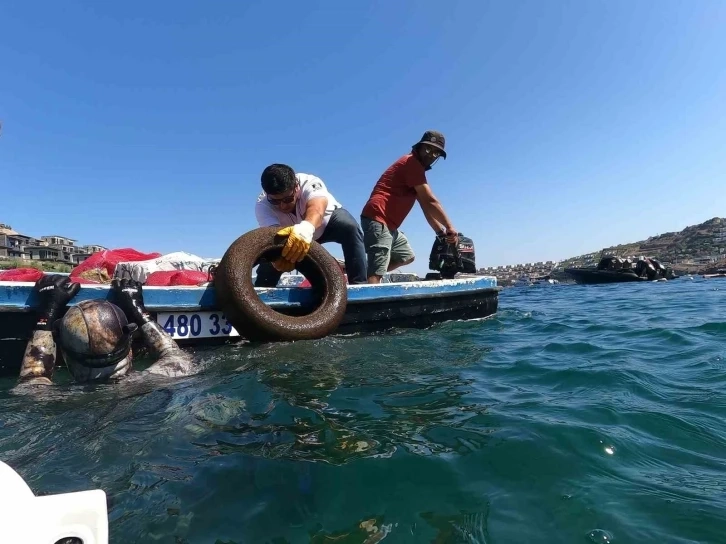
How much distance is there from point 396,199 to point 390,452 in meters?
4.67

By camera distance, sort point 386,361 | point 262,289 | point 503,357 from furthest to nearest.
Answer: point 262,289, point 503,357, point 386,361

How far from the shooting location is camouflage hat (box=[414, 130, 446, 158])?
6.11 m

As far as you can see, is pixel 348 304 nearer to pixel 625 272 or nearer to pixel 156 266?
pixel 156 266

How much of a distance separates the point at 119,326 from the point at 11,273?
2246mm

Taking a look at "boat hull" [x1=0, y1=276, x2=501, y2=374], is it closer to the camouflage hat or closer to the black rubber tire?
the black rubber tire

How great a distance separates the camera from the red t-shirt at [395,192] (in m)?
6.20

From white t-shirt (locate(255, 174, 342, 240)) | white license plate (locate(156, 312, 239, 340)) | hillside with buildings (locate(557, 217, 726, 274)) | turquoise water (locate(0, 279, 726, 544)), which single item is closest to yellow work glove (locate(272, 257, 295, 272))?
white t-shirt (locate(255, 174, 342, 240))

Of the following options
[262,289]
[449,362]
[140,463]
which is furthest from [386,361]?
[140,463]

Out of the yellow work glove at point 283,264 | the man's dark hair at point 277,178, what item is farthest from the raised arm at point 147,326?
the man's dark hair at point 277,178

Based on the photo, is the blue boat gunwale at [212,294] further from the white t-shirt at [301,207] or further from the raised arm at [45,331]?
the white t-shirt at [301,207]

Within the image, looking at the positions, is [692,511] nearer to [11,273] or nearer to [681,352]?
[681,352]

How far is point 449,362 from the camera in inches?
161

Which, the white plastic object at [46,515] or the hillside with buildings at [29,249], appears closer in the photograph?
the white plastic object at [46,515]

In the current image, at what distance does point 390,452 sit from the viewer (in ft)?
6.81
